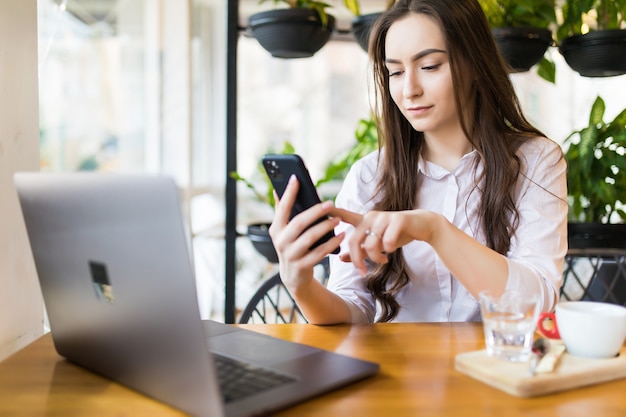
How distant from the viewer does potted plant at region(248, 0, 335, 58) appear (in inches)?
83.6

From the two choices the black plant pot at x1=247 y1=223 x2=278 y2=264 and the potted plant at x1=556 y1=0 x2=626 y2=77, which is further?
the black plant pot at x1=247 y1=223 x2=278 y2=264

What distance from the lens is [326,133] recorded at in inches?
192

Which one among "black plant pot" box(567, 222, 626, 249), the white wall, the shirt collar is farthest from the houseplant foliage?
the white wall

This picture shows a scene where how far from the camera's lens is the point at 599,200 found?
2.54 meters

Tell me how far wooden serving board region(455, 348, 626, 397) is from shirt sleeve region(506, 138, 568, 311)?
359 millimetres

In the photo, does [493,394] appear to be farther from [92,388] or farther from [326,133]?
[326,133]

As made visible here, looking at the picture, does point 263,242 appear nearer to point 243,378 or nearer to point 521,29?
point 521,29

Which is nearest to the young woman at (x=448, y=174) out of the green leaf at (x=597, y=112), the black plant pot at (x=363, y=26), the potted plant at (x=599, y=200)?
the black plant pot at (x=363, y=26)

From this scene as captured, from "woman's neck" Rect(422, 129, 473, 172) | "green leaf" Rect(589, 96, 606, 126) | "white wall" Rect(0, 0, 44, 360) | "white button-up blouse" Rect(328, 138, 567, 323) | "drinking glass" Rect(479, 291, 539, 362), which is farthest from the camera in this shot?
"green leaf" Rect(589, 96, 606, 126)

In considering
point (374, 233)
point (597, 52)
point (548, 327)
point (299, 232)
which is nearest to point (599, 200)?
point (597, 52)

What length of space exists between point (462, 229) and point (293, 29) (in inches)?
36.3

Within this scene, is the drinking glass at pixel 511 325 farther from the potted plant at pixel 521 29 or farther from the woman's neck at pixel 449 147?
the potted plant at pixel 521 29

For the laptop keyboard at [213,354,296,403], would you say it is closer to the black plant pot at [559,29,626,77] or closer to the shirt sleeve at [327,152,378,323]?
the shirt sleeve at [327,152,378,323]

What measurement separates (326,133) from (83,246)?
4112 millimetres
